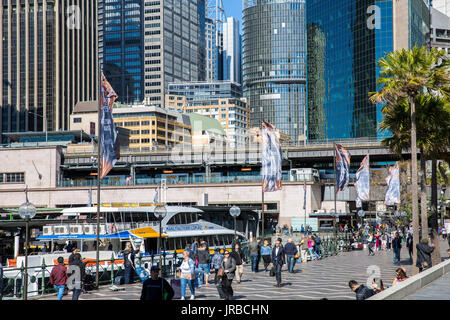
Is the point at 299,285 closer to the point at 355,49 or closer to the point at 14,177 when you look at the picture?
the point at 14,177

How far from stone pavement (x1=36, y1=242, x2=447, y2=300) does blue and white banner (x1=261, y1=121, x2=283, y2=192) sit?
21.8 ft

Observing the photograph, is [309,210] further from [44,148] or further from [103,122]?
[103,122]

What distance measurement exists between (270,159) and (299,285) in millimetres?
16183

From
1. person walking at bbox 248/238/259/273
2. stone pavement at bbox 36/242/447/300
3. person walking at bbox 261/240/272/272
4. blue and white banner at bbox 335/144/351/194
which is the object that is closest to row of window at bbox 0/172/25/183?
blue and white banner at bbox 335/144/351/194

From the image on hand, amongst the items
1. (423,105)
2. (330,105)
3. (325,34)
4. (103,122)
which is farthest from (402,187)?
(325,34)

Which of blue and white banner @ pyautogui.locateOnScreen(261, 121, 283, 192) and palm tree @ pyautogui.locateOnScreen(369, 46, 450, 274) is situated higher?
palm tree @ pyautogui.locateOnScreen(369, 46, 450, 274)

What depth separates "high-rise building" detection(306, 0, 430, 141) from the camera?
160 meters

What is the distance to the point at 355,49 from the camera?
176 metres

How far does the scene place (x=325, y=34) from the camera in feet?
636

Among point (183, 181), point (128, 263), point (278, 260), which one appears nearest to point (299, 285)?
point (278, 260)

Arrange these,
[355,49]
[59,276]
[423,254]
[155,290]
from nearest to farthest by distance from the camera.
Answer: [155,290] < [59,276] < [423,254] < [355,49]

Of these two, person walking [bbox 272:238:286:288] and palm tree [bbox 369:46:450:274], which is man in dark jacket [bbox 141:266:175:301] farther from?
palm tree [bbox 369:46:450:274]

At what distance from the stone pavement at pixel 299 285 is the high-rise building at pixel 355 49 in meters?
122
